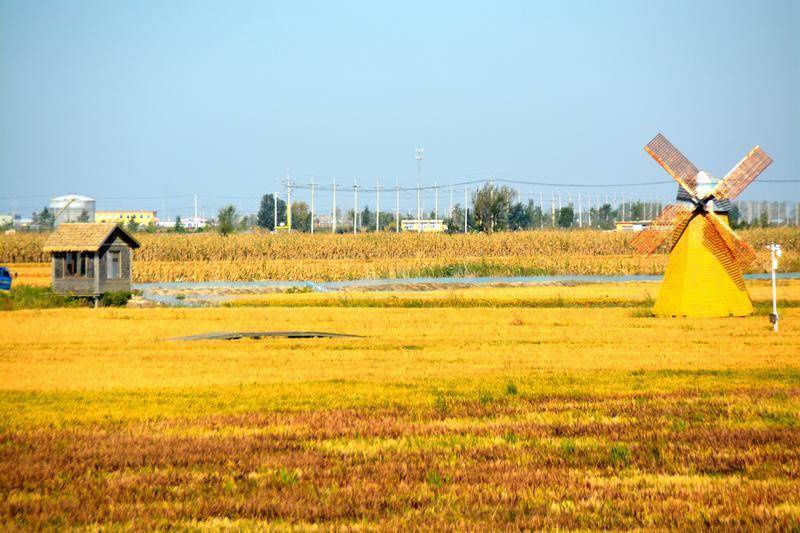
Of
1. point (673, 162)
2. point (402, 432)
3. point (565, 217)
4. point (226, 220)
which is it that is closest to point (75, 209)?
point (226, 220)

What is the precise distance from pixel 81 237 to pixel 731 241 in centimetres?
3004

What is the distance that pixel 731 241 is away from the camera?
40.8 metres

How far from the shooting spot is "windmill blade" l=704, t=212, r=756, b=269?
4069 cm

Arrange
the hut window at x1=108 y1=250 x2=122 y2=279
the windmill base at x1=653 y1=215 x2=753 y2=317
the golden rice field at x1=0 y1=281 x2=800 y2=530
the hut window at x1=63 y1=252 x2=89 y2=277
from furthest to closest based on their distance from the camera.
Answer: the hut window at x1=108 y1=250 x2=122 y2=279 < the hut window at x1=63 y1=252 x2=89 y2=277 < the windmill base at x1=653 y1=215 x2=753 y2=317 < the golden rice field at x1=0 y1=281 x2=800 y2=530

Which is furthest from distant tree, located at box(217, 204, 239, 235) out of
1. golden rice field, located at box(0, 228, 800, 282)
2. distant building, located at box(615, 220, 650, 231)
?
distant building, located at box(615, 220, 650, 231)

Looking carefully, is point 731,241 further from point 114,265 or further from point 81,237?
point 81,237

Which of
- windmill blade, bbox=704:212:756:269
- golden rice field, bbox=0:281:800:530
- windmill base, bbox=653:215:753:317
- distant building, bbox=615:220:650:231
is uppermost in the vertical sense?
distant building, bbox=615:220:650:231

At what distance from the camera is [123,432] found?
15227 mm

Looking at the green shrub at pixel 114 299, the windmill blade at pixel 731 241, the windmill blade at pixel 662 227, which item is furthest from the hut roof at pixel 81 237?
the windmill blade at pixel 731 241

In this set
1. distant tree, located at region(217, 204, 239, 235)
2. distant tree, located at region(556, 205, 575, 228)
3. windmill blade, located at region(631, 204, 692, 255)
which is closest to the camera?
windmill blade, located at region(631, 204, 692, 255)

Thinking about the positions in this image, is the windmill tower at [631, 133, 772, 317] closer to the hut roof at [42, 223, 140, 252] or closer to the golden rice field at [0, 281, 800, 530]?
the golden rice field at [0, 281, 800, 530]

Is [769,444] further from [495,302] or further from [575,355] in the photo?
[495,302]

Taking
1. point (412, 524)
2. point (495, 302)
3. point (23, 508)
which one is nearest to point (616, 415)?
point (412, 524)

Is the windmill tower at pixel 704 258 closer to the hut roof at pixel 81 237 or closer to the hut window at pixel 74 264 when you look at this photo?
the hut roof at pixel 81 237
